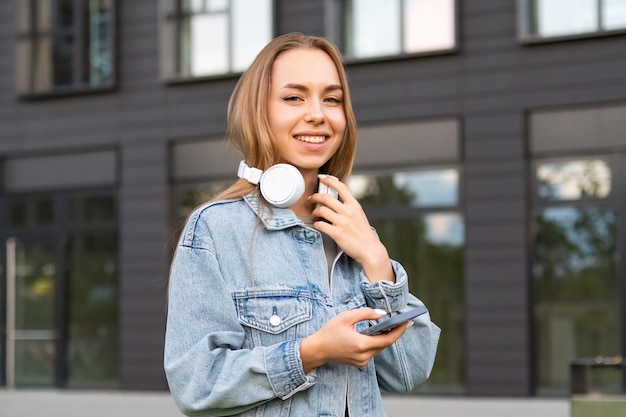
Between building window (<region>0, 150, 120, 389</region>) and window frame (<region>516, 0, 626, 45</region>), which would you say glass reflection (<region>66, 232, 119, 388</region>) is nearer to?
building window (<region>0, 150, 120, 389</region>)

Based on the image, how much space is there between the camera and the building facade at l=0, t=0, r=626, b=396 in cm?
1293

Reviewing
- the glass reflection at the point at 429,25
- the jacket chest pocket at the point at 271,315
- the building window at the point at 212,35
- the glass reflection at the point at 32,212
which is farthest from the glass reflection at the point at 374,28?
the jacket chest pocket at the point at 271,315

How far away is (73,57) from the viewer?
16.0 meters

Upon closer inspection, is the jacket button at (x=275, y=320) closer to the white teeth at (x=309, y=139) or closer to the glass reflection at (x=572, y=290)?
the white teeth at (x=309, y=139)

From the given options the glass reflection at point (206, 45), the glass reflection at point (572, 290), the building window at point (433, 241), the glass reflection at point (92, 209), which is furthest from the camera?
the glass reflection at point (92, 209)

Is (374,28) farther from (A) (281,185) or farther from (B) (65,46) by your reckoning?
(A) (281,185)

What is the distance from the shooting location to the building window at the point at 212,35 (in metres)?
14.8

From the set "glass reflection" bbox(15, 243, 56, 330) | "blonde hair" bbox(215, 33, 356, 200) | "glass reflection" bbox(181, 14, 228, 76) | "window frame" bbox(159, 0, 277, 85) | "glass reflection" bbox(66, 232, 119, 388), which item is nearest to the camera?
"blonde hair" bbox(215, 33, 356, 200)

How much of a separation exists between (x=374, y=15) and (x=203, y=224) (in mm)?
12109

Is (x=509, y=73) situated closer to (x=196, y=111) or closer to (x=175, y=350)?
(x=196, y=111)

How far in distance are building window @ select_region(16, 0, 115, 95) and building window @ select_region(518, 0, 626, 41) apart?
5.79 m

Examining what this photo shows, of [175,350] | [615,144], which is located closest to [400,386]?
[175,350]

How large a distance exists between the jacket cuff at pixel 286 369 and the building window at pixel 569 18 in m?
11.2

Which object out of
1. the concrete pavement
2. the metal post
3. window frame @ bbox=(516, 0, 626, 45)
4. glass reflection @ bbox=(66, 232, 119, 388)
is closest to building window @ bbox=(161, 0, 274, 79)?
glass reflection @ bbox=(66, 232, 119, 388)
